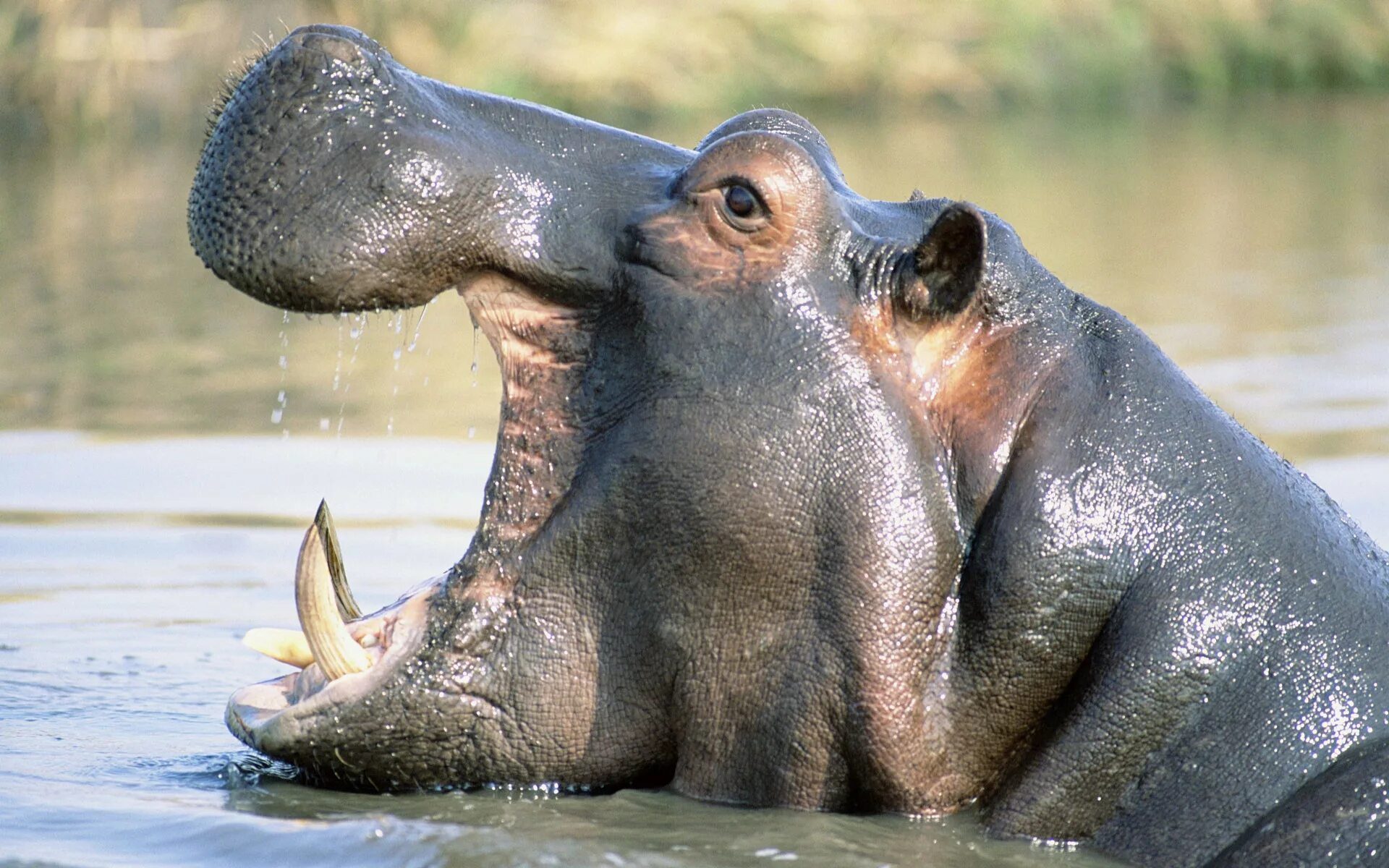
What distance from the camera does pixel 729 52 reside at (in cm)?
2680

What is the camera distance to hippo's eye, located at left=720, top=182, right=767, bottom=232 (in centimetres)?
399

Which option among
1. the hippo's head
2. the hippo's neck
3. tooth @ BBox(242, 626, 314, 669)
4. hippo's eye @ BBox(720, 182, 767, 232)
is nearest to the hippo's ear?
the hippo's head

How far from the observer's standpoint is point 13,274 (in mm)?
13039

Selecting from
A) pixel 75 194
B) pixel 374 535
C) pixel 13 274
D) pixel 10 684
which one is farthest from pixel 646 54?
pixel 10 684

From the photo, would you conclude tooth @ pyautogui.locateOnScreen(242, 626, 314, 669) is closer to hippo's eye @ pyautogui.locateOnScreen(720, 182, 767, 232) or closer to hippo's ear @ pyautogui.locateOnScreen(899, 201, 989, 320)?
hippo's eye @ pyautogui.locateOnScreen(720, 182, 767, 232)

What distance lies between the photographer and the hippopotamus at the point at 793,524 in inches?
150

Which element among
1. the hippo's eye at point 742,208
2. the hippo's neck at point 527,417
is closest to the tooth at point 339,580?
the hippo's neck at point 527,417

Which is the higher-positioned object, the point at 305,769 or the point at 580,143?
the point at 580,143

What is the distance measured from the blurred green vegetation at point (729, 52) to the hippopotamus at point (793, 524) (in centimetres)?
1618

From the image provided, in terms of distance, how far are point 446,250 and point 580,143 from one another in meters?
0.39

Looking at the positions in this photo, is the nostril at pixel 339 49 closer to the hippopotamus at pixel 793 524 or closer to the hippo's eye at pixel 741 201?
the hippopotamus at pixel 793 524

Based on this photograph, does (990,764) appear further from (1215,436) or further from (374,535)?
(374,535)

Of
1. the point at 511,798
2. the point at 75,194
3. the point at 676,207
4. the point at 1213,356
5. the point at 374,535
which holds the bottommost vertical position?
the point at 511,798

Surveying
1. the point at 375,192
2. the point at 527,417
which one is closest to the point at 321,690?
the point at 527,417
